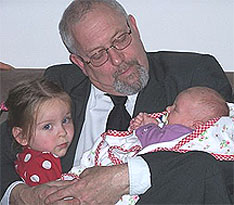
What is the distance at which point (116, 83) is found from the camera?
2459 mm

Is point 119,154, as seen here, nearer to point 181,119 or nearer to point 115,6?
point 181,119

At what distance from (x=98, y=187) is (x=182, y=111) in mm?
483

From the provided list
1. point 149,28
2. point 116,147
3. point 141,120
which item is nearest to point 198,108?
point 141,120

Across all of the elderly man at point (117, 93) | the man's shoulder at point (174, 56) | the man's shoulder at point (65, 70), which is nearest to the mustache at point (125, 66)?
the elderly man at point (117, 93)

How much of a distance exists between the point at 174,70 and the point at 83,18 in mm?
491

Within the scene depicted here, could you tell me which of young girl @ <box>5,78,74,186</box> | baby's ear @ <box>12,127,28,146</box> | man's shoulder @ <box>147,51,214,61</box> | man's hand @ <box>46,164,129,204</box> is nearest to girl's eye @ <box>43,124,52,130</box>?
young girl @ <box>5,78,74,186</box>

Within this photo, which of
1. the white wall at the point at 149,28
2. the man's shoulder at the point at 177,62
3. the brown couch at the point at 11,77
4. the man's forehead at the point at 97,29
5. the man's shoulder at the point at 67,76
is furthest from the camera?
the white wall at the point at 149,28

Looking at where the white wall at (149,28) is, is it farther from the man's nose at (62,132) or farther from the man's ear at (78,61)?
the man's nose at (62,132)

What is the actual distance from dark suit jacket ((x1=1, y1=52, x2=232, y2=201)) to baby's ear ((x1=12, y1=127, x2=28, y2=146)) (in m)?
0.11

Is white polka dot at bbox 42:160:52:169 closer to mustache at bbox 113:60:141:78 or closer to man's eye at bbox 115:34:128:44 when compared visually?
mustache at bbox 113:60:141:78

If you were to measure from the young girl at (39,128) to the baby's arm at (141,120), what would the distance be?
0.29m

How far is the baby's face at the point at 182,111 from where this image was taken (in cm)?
223

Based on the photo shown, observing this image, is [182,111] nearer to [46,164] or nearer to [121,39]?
[121,39]

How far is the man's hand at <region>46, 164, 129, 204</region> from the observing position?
204cm
